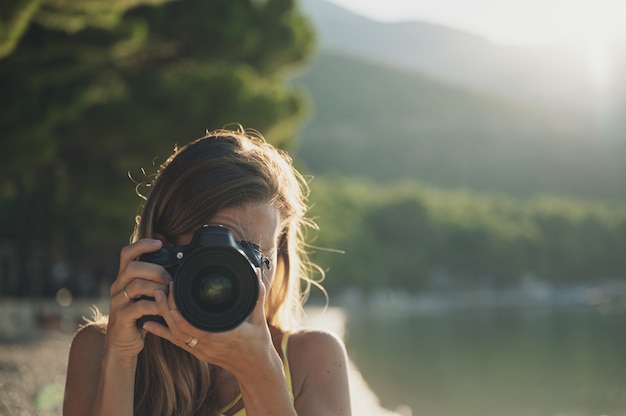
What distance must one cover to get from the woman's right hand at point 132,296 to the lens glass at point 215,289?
91 mm

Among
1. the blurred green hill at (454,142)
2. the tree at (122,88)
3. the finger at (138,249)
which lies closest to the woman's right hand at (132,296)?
the finger at (138,249)

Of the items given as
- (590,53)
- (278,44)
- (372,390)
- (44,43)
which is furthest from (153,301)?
(590,53)

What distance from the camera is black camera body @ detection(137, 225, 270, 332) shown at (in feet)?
6.19

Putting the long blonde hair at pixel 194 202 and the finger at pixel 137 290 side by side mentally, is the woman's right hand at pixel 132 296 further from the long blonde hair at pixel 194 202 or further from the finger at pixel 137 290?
the long blonde hair at pixel 194 202

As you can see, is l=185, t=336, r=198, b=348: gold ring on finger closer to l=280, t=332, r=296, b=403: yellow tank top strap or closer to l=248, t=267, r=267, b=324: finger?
l=248, t=267, r=267, b=324: finger

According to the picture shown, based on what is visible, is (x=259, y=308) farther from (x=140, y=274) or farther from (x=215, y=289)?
(x=140, y=274)

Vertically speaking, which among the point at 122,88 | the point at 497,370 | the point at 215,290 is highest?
the point at 215,290

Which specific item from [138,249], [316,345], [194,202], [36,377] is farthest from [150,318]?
[36,377]

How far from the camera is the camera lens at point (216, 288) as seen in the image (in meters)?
1.89

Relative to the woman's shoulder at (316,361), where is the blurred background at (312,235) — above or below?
below

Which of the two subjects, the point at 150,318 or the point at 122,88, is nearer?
the point at 150,318

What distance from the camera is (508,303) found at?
68875 millimetres

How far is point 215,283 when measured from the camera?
190cm

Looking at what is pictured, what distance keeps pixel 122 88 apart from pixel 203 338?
16.4m
